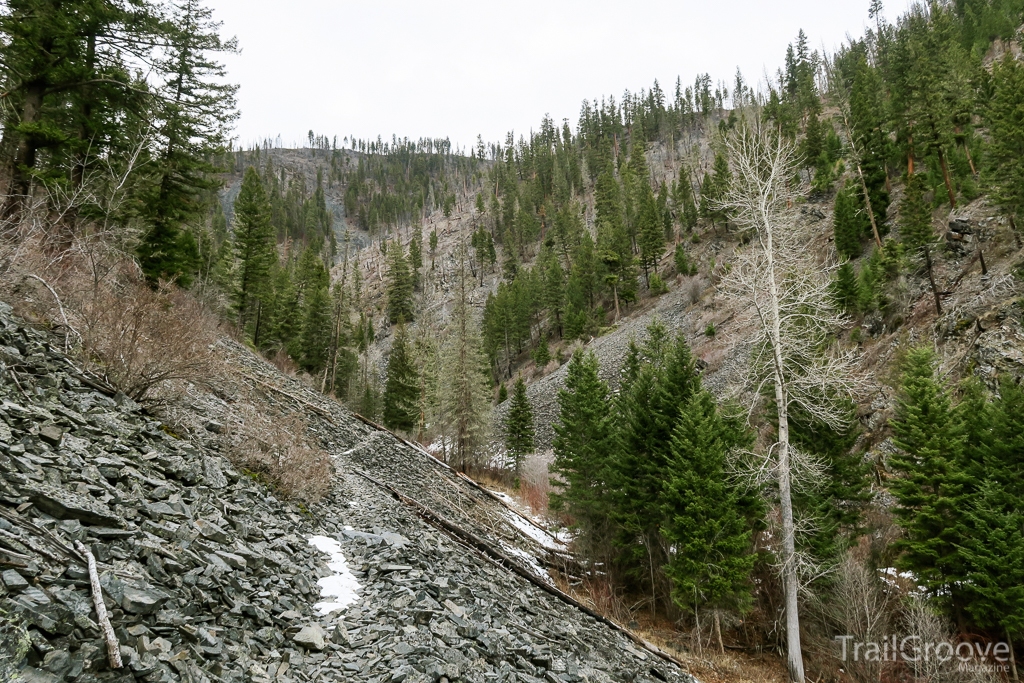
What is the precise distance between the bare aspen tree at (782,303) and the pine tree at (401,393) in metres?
29.4

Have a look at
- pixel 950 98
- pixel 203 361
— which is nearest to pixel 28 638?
pixel 203 361

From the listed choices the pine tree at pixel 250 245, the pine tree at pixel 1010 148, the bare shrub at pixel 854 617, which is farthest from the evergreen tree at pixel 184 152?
the pine tree at pixel 1010 148

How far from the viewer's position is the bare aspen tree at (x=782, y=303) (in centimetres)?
1295

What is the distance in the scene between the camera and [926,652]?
1304cm

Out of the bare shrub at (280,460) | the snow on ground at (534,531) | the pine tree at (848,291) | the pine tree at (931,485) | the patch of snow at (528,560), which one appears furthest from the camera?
the pine tree at (848,291)

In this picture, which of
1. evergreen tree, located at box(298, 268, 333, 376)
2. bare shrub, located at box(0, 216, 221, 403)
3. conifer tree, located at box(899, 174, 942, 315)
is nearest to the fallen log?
bare shrub, located at box(0, 216, 221, 403)

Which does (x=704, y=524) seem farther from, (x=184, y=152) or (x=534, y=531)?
(x=184, y=152)

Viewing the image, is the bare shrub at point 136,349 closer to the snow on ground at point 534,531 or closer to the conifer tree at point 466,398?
the snow on ground at point 534,531

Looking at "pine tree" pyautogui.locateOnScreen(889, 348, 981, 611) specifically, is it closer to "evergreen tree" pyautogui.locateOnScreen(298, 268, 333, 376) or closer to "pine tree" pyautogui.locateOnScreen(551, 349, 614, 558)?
"pine tree" pyautogui.locateOnScreen(551, 349, 614, 558)

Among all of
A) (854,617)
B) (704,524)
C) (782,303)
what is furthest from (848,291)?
(704,524)

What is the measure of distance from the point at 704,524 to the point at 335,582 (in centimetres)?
1209

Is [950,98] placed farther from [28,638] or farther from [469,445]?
[28,638]

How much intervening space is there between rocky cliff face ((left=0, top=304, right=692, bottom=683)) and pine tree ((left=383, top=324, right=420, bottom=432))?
28529mm

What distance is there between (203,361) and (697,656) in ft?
56.5
